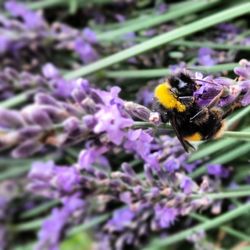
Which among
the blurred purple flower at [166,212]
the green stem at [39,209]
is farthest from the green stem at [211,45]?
the green stem at [39,209]

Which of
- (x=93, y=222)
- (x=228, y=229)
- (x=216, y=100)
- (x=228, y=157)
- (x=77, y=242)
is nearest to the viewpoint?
(x=216, y=100)

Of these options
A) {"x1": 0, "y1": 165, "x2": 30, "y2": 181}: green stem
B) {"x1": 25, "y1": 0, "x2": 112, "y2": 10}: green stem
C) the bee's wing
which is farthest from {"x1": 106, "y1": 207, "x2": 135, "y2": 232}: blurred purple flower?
{"x1": 25, "y1": 0, "x2": 112, "y2": 10}: green stem

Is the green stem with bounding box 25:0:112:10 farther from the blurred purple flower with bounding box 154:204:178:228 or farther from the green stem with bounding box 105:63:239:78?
the blurred purple flower with bounding box 154:204:178:228

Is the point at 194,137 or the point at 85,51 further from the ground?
the point at 85,51

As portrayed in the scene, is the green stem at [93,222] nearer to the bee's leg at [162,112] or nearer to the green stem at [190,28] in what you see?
the green stem at [190,28]

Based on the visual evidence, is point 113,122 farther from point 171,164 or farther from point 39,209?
point 39,209

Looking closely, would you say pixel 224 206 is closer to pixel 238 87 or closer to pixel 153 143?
pixel 153 143

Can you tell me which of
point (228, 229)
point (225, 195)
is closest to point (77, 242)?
point (228, 229)

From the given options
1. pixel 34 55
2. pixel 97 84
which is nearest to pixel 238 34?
pixel 97 84
